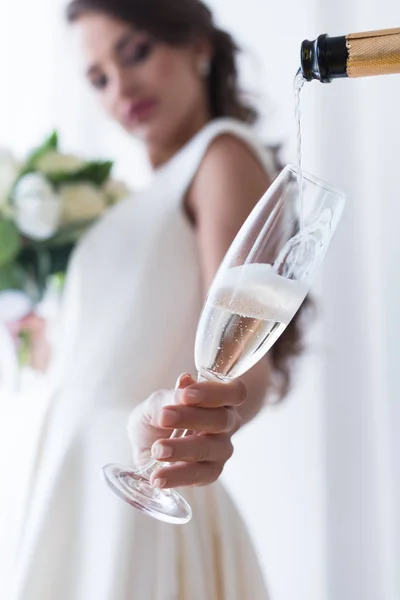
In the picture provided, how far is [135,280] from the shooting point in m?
1.04

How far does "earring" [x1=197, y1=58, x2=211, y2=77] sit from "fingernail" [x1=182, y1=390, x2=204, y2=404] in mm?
825

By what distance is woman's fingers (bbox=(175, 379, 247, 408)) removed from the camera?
22.4 inches

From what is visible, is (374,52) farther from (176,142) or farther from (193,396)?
(176,142)

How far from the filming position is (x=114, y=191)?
1.29 meters

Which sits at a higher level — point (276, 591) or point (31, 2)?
point (31, 2)

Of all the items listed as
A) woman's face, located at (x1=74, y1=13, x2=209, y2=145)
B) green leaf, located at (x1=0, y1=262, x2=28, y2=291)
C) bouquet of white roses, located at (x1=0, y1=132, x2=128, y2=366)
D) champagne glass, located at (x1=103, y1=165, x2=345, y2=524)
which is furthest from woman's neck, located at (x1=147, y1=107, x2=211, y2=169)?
champagne glass, located at (x1=103, y1=165, x2=345, y2=524)

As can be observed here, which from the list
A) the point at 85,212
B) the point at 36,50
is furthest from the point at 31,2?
the point at 85,212

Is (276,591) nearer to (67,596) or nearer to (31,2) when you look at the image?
(67,596)

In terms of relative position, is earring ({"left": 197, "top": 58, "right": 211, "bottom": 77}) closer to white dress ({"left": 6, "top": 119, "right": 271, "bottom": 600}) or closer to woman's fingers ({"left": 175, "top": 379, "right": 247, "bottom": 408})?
white dress ({"left": 6, "top": 119, "right": 271, "bottom": 600})

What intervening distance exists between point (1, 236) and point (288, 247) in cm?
69

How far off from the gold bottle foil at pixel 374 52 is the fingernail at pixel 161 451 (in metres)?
0.29

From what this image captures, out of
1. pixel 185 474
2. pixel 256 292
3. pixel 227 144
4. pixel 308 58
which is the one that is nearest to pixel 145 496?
pixel 185 474

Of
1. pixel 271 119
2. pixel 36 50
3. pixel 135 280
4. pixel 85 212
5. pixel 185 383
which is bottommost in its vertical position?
pixel 185 383

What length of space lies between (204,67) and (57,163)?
30cm
